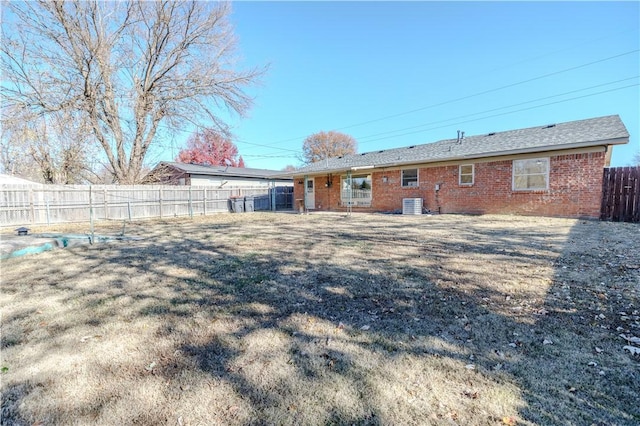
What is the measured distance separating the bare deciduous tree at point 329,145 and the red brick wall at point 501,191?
73.6 ft

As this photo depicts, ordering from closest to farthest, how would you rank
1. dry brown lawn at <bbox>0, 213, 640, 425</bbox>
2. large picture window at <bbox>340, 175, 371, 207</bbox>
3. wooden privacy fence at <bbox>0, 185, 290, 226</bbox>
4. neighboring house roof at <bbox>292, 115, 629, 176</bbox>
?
1. dry brown lawn at <bbox>0, 213, 640, 425</bbox>
2. neighboring house roof at <bbox>292, 115, 629, 176</bbox>
3. wooden privacy fence at <bbox>0, 185, 290, 226</bbox>
4. large picture window at <bbox>340, 175, 371, 207</bbox>

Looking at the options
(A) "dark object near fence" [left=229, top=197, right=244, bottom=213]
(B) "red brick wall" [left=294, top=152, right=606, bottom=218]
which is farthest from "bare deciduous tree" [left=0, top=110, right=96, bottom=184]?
(B) "red brick wall" [left=294, top=152, right=606, bottom=218]

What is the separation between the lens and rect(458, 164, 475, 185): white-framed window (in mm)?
11852

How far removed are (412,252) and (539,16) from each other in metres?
11.0

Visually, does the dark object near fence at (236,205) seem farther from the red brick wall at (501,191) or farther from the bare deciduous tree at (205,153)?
the bare deciduous tree at (205,153)

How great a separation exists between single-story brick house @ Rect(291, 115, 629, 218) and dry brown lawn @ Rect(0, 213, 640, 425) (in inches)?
255

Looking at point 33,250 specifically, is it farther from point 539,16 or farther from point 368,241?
point 539,16

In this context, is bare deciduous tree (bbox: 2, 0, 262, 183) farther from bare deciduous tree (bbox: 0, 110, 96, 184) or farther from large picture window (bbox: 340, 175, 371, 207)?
large picture window (bbox: 340, 175, 371, 207)

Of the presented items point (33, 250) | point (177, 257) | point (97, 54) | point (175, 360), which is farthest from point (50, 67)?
point (175, 360)

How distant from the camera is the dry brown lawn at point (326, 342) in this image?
1.60 meters

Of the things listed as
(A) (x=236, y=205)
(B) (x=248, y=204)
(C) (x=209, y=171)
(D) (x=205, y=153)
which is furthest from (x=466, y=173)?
(D) (x=205, y=153)

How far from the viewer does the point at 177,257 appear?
16.9ft

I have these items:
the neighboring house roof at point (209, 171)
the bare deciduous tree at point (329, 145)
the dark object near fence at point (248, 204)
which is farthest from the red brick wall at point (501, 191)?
the bare deciduous tree at point (329, 145)

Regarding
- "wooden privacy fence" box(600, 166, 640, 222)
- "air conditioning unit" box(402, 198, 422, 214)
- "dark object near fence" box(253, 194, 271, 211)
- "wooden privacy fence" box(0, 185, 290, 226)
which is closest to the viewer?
"wooden privacy fence" box(600, 166, 640, 222)
